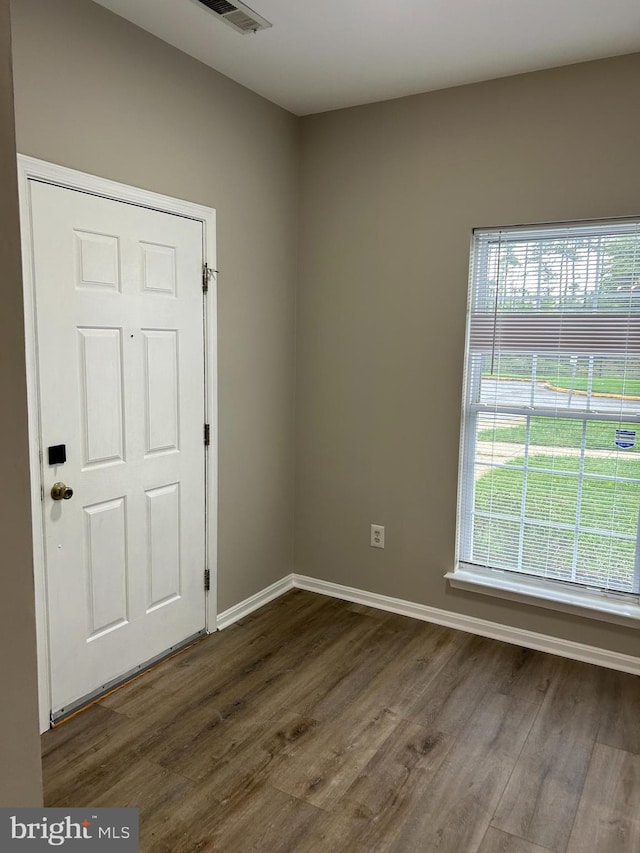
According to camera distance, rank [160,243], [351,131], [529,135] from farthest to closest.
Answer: [351,131], [529,135], [160,243]

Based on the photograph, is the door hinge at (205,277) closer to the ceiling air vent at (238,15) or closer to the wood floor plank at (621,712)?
the ceiling air vent at (238,15)

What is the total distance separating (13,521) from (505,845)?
1.78m

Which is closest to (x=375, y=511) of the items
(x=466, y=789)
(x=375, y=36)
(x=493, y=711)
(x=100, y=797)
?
(x=493, y=711)

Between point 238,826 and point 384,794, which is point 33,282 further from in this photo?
point 384,794

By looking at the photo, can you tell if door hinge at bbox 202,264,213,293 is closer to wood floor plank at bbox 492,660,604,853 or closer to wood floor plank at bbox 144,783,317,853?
wood floor plank at bbox 144,783,317,853

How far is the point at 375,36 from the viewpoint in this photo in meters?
2.57

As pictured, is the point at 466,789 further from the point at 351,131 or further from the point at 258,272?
the point at 351,131

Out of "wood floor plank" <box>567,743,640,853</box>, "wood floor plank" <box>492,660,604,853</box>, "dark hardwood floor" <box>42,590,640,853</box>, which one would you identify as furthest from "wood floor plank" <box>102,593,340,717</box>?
"wood floor plank" <box>567,743,640,853</box>

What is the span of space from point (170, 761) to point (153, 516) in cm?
101

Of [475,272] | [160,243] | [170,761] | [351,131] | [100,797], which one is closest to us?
[100,797]

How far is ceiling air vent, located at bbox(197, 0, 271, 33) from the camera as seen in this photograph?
89.7 inches

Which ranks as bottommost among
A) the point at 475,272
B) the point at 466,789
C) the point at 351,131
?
the point at 466,789

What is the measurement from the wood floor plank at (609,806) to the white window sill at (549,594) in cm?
68

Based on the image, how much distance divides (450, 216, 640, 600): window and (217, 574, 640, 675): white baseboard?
27cm
